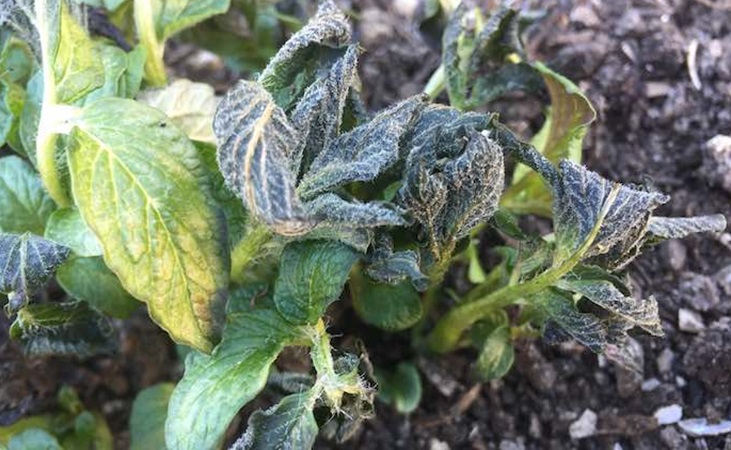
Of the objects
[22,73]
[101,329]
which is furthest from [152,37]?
[101,329]

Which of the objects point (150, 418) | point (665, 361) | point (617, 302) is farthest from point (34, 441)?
point (665, 361)

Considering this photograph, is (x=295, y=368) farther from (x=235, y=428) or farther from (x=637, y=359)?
(x=637, y=359)

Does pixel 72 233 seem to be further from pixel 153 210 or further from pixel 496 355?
pixel 496 355

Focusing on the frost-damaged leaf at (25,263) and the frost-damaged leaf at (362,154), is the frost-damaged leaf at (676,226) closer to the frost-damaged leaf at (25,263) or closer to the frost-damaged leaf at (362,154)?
the frost-damaged leaf at (362,154)

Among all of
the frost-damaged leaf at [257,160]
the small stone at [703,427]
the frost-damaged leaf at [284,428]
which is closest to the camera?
the frost-damaged leaf at [257,160]

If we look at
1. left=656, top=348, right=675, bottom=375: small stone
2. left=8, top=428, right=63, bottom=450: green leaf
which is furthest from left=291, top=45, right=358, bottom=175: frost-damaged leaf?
left=656, top=348, right=675, bottom=375: small stone

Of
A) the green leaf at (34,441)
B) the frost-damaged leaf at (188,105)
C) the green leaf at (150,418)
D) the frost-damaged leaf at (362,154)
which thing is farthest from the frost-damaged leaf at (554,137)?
the green leaf at (34,441)

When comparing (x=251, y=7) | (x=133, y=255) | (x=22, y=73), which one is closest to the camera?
(x=133, y=255)

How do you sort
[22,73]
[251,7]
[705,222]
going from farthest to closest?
1. [251,7]
2. [22,73]
3. [705,222]
